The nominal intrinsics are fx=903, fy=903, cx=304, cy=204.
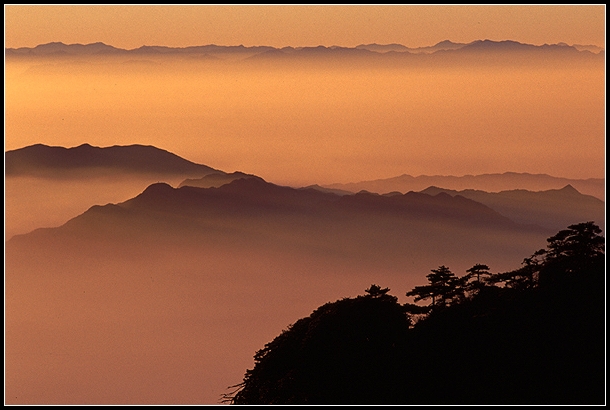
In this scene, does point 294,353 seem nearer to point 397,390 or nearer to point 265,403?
point 265,403

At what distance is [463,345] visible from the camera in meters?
45.9

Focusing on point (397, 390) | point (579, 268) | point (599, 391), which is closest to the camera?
point (599, 391)

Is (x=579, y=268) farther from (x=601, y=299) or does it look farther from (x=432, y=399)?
(x=432, y=399)

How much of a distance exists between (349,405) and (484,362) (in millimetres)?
7024

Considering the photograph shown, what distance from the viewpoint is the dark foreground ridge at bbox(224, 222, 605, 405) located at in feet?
142

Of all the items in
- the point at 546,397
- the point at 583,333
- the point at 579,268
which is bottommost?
the point at 546,397

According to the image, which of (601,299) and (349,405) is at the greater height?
(601,299)

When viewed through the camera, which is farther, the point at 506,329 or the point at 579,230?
the point at 579,230

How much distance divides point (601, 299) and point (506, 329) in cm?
515

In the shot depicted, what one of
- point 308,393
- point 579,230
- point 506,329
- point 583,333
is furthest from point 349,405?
point 579,230

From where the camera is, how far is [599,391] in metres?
41.4

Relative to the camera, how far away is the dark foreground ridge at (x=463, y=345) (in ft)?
142

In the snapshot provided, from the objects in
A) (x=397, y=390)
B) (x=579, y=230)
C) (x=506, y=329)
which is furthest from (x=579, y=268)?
(x=397, y=390)

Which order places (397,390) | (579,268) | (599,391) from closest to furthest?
1. (599,391)
2. (397,390)
3. (579,268)
